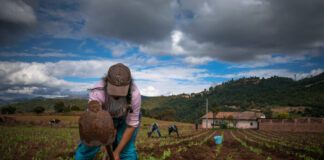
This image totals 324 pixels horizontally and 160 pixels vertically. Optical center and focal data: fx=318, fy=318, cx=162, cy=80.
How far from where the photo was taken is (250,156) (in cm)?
1234

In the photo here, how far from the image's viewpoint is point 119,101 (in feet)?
12.0

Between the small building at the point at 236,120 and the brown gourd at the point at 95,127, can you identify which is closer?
the brown gourd at the point at 95,127

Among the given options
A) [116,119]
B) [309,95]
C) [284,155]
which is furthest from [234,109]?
[116,119]

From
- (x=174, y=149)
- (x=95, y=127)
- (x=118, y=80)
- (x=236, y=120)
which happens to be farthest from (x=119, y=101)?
(x=236, y=120)

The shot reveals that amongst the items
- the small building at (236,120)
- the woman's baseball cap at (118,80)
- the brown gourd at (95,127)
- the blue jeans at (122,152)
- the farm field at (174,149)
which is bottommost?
the small building at (236,120)

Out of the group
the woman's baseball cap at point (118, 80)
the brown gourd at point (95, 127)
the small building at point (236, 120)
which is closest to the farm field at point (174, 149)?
the woman's baseball cap at point (118, 80)

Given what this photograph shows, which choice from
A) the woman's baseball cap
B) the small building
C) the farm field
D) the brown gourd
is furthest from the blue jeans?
the small building

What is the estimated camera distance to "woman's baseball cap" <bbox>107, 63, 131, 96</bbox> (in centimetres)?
327

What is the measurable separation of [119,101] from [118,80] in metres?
0.45

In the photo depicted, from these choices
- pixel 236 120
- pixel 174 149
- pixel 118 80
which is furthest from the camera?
pixel 236 120

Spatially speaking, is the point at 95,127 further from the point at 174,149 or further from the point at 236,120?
the point at 236,120

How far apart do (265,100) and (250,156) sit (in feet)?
453

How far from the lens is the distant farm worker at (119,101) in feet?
10.9

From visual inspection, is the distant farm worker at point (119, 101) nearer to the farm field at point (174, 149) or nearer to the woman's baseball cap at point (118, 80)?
the woman's baseball cap at point (118, 80)
